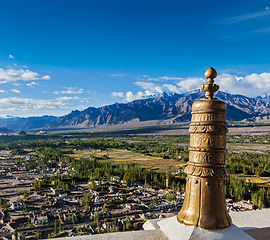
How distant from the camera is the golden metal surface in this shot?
1.49 meters

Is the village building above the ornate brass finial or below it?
below

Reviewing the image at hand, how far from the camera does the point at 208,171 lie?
1491 millimetres

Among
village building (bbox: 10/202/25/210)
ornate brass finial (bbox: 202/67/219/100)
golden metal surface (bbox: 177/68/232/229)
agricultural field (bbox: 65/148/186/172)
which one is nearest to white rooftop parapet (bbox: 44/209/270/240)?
golden metal surface (bbox: 177/68/232/229)

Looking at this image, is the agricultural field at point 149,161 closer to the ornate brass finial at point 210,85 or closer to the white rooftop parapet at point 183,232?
the white rooftop parapet at point 183,232

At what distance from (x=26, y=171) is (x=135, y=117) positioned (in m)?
165

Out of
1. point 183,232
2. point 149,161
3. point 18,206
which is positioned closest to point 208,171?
point 183,232

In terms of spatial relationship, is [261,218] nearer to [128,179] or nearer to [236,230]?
[236,230]

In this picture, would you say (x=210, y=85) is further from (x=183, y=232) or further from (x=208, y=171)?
(x=183, y=232)

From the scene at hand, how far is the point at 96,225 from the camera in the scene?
12.8 metres

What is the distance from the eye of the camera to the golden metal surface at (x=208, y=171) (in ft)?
4.90

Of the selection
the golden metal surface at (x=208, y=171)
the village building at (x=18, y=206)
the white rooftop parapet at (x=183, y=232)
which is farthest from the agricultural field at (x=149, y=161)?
the golden metal surface at (x=208, y=171)

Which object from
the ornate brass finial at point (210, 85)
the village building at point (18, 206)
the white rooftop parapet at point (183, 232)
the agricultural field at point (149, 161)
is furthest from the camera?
the agricultural field at point (149, 161)

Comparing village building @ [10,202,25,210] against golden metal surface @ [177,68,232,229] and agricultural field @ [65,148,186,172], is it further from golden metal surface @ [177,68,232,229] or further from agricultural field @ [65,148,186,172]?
golden metal surface @ [177,68,232,229]

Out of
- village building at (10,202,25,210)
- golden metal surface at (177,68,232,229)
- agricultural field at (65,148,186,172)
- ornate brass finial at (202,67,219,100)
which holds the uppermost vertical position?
ornate brass finial at (202,67,219,100)
